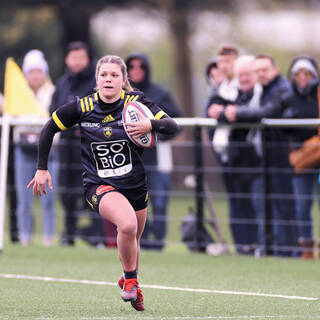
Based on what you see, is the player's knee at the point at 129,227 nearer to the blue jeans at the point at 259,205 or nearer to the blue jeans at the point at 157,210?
the blue jeans at the point at 259,205

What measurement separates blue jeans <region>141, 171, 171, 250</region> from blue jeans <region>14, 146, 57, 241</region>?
1.22 m

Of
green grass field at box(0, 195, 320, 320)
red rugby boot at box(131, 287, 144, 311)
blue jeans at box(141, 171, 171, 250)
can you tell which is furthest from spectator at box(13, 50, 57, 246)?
red rugby boot at box(131, 287, 144, 311)

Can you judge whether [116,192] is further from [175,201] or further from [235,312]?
[175,201]

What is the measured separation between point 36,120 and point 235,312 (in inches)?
204

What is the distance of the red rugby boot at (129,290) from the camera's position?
23.2 ft

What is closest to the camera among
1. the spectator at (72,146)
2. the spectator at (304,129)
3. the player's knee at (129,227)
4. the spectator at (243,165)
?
the player's knee at (129,227)

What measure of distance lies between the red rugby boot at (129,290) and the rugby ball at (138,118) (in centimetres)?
98

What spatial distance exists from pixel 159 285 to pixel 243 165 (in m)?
2.84

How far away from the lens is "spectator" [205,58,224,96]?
39.0ft

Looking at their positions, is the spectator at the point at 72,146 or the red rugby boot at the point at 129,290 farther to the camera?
the spectator at the point at 72,146

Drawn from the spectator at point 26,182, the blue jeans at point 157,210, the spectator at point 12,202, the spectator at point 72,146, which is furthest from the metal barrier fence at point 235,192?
the spectator at point 12,202

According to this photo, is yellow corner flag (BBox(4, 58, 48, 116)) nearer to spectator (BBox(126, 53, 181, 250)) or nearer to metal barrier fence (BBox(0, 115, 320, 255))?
metal barrier fence (BBox(0, 115, 320, 255))

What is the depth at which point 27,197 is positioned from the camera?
40.5ft

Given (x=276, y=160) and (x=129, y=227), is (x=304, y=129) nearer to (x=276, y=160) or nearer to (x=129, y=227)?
(x=276, y=160)
